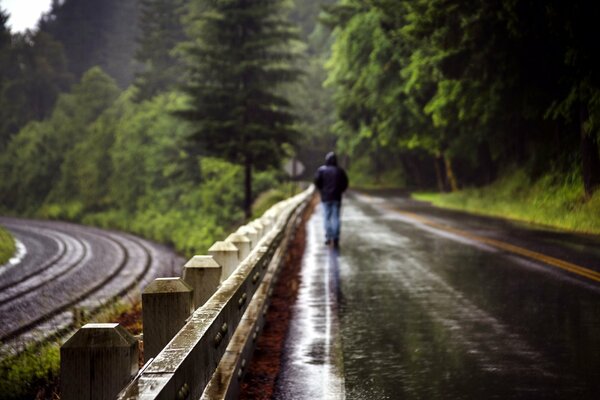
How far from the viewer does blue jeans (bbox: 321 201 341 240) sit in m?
18.3

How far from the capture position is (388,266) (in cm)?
1481

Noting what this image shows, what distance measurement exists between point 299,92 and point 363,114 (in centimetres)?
4300

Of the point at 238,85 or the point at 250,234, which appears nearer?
the point at 250,234

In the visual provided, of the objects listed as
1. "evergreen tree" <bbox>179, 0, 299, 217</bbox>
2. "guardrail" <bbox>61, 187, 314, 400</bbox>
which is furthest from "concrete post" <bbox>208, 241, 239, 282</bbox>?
"evergreen tree" <bbox>179, 0, 299, 217</bbox>

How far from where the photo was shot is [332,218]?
1872 centimetres

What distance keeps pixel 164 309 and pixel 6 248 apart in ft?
127

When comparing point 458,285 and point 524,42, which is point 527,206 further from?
point 458,285

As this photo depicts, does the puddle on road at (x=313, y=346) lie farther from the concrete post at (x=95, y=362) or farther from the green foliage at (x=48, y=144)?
the green foliage at (x=48, y=144)

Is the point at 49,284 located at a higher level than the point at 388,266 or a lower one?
lower

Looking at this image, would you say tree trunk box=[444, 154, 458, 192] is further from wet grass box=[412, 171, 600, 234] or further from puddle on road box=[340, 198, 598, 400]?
puddle on road box=[340, 198, 598, 400]

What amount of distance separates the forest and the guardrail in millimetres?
17391

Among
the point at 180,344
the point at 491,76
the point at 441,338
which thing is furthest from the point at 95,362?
the point at 491,76

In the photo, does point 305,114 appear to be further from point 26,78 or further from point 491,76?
point 491,76

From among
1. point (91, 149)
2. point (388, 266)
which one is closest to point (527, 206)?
point (388, 266)
